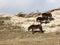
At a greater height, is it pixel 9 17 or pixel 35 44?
pixel 9 17

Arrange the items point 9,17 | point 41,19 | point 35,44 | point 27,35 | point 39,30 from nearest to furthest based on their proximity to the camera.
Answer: point 35,44 → point 27,35 → point 39,30 → point 41,19 → point 9,17

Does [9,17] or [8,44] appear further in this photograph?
[9,17]

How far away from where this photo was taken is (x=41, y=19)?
4612 cm

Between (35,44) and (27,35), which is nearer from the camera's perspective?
(35,44)

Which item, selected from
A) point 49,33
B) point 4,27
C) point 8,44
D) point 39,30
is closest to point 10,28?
point 4,27

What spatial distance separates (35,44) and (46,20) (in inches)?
725

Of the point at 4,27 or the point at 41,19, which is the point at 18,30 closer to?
the point at 4,27

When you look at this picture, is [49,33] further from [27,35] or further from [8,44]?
[8,44]

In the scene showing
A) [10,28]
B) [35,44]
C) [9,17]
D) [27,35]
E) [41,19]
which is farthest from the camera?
[9,17]

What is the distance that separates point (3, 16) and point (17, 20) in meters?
4.19

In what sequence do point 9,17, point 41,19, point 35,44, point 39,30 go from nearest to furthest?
1. point 35,44
2. point 39,30
3. point 41,19
4. point 9,17

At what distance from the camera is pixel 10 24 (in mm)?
45312

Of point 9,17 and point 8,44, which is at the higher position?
point 9,17

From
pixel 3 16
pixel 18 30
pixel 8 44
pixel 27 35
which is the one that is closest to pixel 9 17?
pixel 3 16
